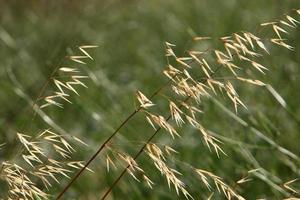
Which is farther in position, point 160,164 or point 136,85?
point 136,85

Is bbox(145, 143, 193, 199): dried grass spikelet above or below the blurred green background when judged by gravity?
above

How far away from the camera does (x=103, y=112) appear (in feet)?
11.4

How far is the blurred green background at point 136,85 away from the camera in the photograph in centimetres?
274

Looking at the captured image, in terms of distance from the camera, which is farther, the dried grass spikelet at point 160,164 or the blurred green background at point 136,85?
the blurred green background at point 136,85

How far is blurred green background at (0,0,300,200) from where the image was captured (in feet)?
8.98

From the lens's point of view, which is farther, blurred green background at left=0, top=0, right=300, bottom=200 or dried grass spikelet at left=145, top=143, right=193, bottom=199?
blurred green background at left=0, top=0, right=300, bottom=200

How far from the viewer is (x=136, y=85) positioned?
414 centimetres

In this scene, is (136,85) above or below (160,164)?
below

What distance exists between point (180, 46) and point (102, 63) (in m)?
0.64

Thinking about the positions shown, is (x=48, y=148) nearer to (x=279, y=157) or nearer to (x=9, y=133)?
(x=9, y=133)

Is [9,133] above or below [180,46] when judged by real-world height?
above

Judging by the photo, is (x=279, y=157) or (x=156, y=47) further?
(x=156, y=47)

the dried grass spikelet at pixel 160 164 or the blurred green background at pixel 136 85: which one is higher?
the dried grass spikelet at pixel 160 164

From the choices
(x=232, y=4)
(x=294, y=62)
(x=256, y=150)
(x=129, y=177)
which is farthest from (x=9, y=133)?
(x=232, y=4)
